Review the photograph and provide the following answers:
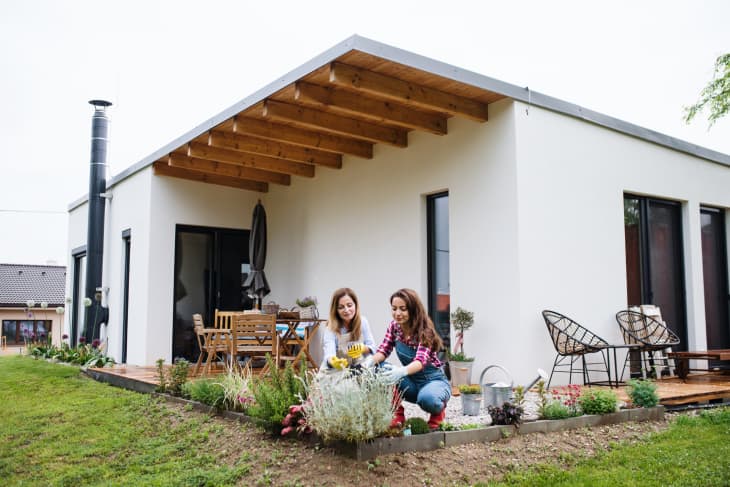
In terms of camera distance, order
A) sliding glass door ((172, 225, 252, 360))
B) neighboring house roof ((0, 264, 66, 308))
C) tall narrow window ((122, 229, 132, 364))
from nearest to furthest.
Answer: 1. sliding glass door ((172, 225, 252, 360))
2. tall narrow window ((122, 229, 132, 364))
3. neighboring house roof ((0, 264, 66, 308))

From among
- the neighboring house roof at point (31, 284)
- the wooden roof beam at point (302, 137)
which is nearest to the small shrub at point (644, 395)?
the wooden roof beam at point (302, 137)

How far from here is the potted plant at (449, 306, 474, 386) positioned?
676 centimetres

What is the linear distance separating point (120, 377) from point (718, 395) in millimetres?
6611

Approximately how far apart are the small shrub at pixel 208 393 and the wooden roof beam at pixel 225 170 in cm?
428

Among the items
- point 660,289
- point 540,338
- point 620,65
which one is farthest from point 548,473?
point 620,65

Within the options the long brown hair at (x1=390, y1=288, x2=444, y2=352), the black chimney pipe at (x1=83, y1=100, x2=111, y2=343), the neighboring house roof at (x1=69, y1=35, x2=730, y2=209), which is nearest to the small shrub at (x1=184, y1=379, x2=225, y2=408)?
the long brown hair at (x1=390, y1=288, x2=444, y2=352)

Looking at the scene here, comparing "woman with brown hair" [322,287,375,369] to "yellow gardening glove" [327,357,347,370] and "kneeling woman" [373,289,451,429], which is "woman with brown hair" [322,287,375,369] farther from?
"yellow gardening glove" [327,357,347,370]

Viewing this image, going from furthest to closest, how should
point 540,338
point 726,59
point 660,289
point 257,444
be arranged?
point 726,59
point 660,289
point 540,338
point 257,444

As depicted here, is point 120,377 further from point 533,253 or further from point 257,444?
point 533,253

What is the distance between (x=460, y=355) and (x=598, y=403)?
1.89 m

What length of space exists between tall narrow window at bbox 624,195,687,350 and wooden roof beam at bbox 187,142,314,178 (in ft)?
15.4

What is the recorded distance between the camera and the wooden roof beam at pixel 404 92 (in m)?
6.10

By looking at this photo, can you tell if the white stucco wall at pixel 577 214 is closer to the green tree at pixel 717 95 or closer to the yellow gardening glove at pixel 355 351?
the green tree at pixel 717 95

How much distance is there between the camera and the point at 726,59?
9.94 meters
